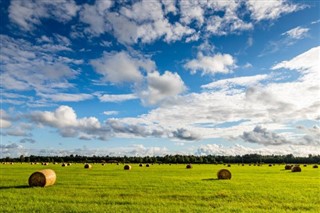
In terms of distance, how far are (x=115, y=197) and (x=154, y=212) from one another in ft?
18.0

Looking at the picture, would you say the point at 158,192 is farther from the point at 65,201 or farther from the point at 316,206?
the point at 316,206

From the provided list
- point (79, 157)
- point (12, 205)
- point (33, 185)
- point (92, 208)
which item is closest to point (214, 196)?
point (92, 208)

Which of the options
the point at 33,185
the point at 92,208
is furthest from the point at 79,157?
the point at 92,208

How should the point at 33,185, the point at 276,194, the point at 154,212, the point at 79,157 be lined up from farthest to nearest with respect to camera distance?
the point at 79,157
the point at 33,185
the point at 276,194
the point at 154,212

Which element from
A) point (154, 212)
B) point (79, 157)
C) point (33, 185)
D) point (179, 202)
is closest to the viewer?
point (154, 212)

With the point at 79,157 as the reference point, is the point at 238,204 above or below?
below

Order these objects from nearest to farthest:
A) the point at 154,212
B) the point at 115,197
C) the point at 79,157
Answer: the point at 154,212 → the point at 115,197 → the point at 79,157

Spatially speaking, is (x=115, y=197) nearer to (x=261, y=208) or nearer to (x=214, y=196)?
(x=214, y=196)

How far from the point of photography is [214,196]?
2138 cm

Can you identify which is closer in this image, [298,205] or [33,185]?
[298,205]

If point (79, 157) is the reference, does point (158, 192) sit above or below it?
below

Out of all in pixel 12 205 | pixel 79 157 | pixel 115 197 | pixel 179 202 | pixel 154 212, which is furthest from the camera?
pixel 79 157

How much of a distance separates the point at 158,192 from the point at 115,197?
354 cm

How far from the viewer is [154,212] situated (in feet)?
52.0
